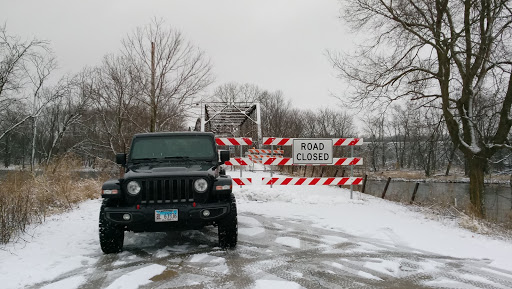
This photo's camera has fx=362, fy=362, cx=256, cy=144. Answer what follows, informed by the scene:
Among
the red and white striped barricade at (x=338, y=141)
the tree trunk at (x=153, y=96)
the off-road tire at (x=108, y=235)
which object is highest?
the tree trunk at (x=153, y=96)

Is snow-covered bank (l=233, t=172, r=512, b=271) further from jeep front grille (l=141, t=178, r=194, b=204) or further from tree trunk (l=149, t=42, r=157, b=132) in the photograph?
tree trunk (l=149, t=42, r=157, b=132)

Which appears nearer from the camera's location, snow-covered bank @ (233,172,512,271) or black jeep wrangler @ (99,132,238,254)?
black jeep wrangler @ (99,132,238,254)

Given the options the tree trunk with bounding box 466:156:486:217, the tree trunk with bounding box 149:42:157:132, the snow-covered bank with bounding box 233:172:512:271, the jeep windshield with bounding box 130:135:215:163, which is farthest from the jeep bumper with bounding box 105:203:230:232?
the tree trunk with bounding box 466:156:486:217

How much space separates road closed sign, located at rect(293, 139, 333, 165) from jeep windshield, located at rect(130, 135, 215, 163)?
3.88 m

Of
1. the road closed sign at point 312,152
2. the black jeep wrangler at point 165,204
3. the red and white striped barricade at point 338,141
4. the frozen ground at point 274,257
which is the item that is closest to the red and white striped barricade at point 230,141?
the red and white striped barricade at point 338,141

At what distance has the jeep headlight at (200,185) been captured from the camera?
5.11m

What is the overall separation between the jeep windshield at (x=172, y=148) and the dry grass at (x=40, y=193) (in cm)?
209

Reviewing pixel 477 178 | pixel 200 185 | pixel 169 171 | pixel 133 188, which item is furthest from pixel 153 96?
pixel 477 178

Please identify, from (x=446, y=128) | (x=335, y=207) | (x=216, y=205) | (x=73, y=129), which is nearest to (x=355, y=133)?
(x=73, y=129)

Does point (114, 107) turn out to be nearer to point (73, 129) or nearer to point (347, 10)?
point (347, 10)

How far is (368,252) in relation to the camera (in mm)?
5328

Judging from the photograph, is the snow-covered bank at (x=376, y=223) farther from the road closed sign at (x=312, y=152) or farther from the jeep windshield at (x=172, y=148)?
the jeep windshield at (x=172, y=148)

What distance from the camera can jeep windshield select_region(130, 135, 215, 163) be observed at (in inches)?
249

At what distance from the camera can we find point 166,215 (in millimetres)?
4895
